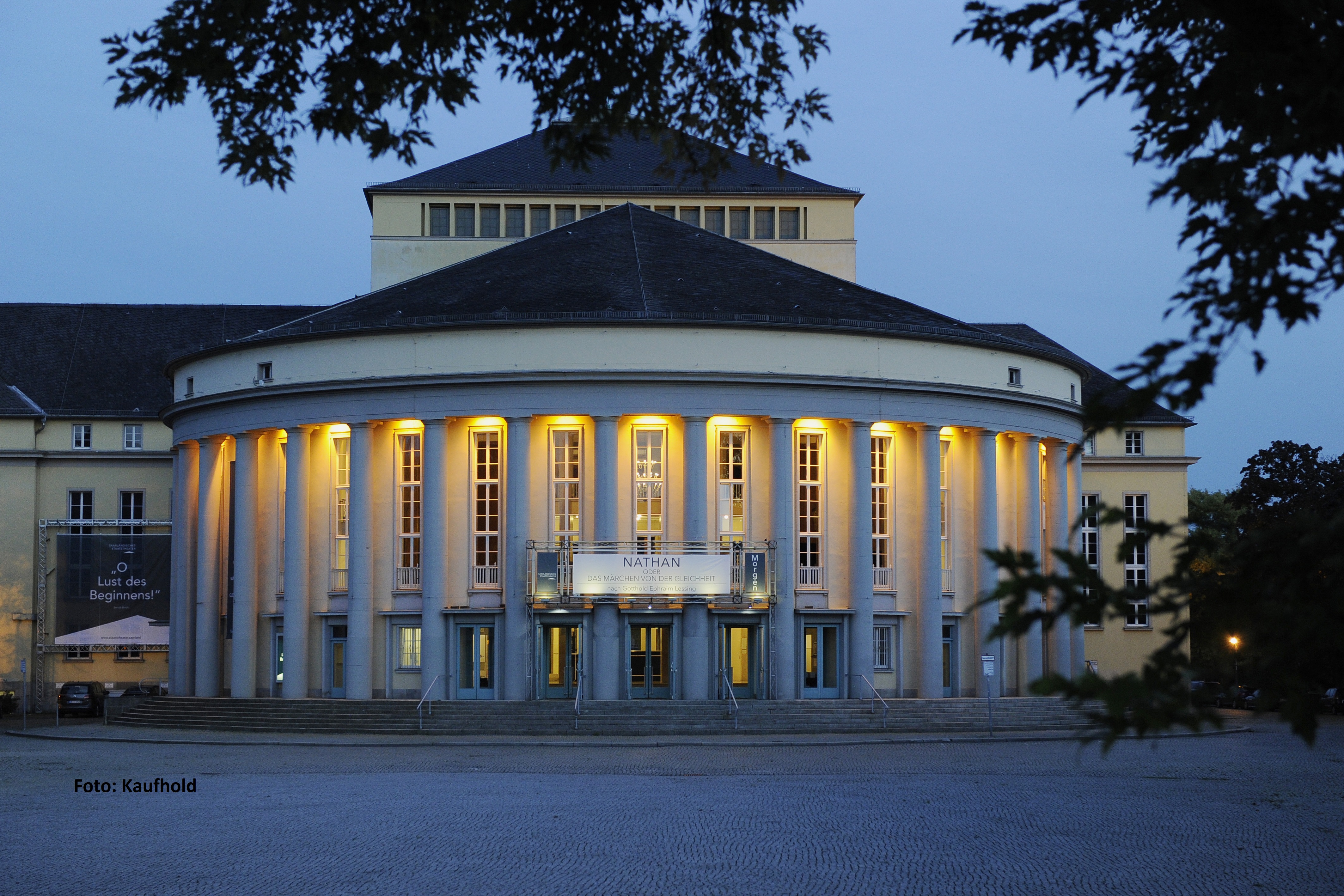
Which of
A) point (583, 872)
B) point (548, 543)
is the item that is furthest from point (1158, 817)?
point (548, 543)

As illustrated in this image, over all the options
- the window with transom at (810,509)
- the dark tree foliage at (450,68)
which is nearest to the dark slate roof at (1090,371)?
the window with transom at (810,509)

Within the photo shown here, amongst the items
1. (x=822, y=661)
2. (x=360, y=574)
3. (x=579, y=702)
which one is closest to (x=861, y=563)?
(x=822, y=661)

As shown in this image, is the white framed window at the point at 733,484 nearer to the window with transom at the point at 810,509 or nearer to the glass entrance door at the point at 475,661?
the window with transom at the point at 810,509

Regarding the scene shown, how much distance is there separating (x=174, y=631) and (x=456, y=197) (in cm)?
1921

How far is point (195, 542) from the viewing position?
4791 centimetres

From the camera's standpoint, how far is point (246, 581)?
4378 centimetres

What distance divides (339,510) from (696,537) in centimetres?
1042

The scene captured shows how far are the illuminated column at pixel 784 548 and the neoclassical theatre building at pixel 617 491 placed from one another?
71 millimetres

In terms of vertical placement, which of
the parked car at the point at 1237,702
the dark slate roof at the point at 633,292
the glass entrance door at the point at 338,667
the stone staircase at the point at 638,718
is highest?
the dark slate roof at the point at 633,292

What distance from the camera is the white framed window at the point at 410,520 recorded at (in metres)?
42.0

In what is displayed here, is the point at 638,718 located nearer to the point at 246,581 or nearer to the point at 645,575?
the point at 645,575

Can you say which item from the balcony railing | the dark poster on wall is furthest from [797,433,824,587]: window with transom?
the dark poster on wall

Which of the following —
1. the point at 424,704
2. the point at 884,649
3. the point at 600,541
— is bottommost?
the point at 424,704

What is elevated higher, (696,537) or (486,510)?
(486,510)
